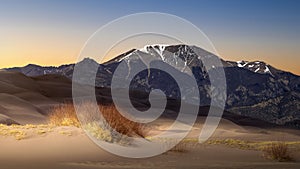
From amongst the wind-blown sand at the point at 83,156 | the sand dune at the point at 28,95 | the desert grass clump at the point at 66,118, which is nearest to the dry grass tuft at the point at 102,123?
the desert grass clump at the point at 66,118

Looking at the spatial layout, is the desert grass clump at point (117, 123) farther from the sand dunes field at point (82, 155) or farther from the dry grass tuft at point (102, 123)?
the sand dunes field at point (82, 155)

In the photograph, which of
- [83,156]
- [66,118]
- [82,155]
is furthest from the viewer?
[66,118]

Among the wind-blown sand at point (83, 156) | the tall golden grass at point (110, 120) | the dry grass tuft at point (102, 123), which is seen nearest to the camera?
the wind-blown sand at point (83, 156)

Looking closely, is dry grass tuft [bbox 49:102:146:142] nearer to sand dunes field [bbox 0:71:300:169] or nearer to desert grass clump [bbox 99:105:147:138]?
desert grass clump [bbox 99:105:147:138]

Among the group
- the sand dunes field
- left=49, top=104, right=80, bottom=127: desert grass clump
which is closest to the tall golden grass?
left=49, top=104, right=80, bottom=127: desert grass clump

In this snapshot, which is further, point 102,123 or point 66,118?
point 66,118

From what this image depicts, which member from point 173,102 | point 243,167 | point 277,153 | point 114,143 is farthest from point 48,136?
point 173,102

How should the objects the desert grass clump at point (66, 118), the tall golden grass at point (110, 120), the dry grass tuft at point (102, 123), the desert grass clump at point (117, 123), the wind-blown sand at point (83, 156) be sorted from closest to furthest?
1. the wind-blown sand at point (83, 156)
2. the dry grass tuft at point (102, 123)
3. the desert grass clump at point (117, 123)
4. the tall golden grass at point (110, 120)
5. the desert grass clump at point (66, 118)

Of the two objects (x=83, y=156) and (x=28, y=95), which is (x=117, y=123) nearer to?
(x=83, y=156)

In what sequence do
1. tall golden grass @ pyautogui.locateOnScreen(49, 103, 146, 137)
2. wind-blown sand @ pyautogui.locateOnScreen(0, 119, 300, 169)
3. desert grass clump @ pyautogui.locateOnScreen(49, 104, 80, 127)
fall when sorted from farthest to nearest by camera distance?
1. desert grass clump @ pyautogui.locateOnScreen(49, 104, 80, 127)
2. tall golden grass @ pyautogui.locateOnScreen(49, 103, 146, 137)
3. wind-blown sand @ pyautogui.locateOnScreen(0, 119, 300, 169)

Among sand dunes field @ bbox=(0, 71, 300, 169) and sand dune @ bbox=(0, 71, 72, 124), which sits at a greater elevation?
sand dune @ bbox=(0, 71, 72, 124)

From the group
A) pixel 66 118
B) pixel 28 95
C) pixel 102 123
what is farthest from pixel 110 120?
pixel 28 95

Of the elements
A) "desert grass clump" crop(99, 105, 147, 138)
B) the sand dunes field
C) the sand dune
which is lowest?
the sand dunes field

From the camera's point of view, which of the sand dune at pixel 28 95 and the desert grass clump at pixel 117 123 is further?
the sand dune at pixel 28 95
